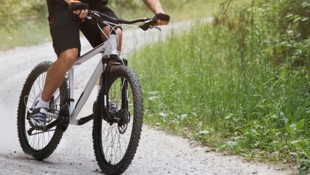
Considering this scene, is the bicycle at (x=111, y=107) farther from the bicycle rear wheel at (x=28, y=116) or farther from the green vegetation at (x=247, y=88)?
the green vegetation at (x=247, y=88)

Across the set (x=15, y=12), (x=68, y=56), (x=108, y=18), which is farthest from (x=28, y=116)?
(x=15, y=12)

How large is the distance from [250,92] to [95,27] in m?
2.64

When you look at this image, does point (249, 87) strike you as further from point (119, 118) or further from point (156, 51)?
point (156, 51)

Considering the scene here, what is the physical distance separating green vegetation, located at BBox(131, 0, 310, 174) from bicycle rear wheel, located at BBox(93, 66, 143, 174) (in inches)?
57.1

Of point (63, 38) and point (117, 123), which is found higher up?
point (63, 38)

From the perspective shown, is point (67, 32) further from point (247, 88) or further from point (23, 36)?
point (23, 36)

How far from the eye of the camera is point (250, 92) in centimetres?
764

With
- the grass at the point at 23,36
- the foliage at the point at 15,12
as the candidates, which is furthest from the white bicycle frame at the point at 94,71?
the foliage at the point at 15,12

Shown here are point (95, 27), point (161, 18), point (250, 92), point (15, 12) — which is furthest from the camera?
point (15, 12)

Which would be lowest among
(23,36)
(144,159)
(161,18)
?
(144,159)

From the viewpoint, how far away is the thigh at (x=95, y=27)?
554 centimetres

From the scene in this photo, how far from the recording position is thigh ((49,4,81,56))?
5.34 meters

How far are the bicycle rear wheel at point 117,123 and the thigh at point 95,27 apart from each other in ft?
1.50

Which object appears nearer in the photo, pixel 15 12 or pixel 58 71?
pixel 58 71
